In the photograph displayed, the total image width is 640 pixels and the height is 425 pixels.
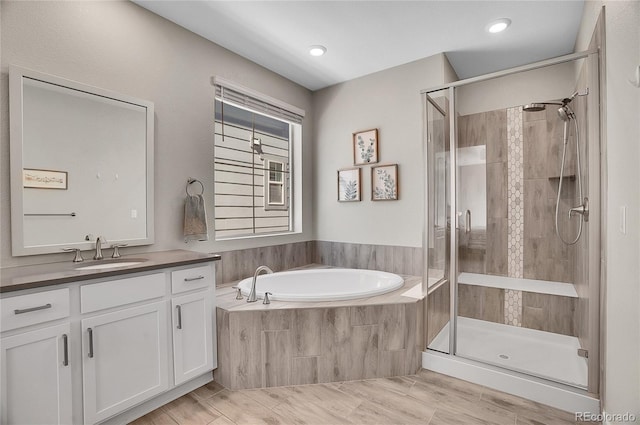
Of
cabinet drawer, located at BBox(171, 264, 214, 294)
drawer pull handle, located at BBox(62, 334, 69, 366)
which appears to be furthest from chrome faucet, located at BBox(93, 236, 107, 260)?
drawer pull handle, located at BBox(62, 334, 69, 366)

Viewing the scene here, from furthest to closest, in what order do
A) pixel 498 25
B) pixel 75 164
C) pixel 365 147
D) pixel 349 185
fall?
pixel 349 185 < pixel 365 147 < pixel 498 25 < pixel 75 164

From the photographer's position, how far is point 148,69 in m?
2.38

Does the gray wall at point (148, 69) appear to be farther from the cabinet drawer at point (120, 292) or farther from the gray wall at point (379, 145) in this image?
the gray wall at point (379, 145)

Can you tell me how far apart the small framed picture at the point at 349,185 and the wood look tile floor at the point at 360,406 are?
75.6 inches

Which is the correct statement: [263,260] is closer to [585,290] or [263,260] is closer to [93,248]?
[93,248]

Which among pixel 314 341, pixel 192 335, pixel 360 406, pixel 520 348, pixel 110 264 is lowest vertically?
pixel 360 406

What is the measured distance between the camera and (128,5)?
2.26m

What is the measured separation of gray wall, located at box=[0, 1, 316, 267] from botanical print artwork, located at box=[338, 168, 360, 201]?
1.06 meters

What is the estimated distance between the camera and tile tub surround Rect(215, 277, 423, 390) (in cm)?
216

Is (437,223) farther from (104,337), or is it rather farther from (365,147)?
(104,337)

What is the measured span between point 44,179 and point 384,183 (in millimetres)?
2752

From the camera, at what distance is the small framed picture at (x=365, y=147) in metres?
3.40

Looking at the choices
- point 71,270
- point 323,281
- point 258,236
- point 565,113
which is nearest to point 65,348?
point 71,270

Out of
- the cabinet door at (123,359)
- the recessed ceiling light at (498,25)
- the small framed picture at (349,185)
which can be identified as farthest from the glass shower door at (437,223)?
the cabinet door at (123,359)
